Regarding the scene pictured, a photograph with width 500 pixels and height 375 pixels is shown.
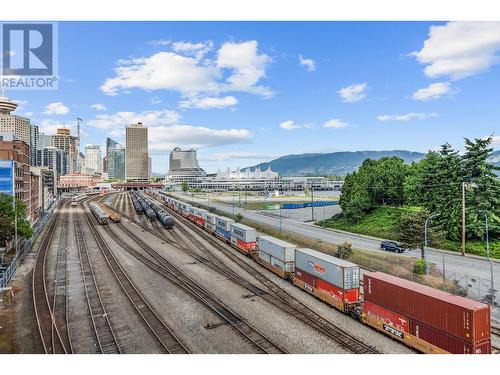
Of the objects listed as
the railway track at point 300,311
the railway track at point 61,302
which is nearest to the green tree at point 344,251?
the railway track at point 300,311

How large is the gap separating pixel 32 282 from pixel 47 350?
17.9 meters

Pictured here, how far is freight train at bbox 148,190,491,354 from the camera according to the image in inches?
776

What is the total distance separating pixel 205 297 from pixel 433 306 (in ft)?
62.2

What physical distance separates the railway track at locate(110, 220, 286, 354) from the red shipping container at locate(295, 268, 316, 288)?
25.1ft

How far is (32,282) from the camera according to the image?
Answer: 37.8 m

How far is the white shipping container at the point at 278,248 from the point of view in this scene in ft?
119

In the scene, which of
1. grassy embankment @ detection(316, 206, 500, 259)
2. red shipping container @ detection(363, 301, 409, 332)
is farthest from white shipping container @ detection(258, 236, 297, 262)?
grassy embankment @ detection(316, 206, 500, 259)

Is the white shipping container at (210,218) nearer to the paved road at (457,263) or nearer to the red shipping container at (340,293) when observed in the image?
the paved road at (457,263)

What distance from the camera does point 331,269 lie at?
28.9m

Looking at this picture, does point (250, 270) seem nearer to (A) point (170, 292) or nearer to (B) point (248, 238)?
(B) point (248, 238)

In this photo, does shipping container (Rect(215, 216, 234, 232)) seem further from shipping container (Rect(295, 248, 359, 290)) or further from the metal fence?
the metal fence

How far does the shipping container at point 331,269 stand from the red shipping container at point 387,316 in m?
2.16

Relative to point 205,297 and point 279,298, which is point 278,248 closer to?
point 279,298

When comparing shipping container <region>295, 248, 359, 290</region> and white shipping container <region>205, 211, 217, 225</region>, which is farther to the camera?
white shipping container <region>205, 211, 217, 225</region>
